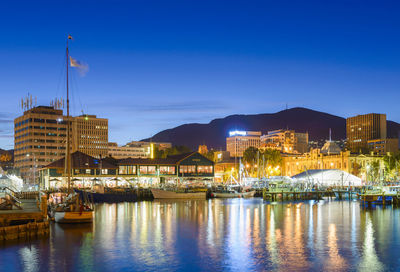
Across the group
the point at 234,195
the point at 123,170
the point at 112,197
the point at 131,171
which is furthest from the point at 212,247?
the point at 123,170

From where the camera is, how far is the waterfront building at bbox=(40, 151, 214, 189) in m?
130

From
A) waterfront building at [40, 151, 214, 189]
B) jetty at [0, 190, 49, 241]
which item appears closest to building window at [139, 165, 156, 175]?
waterfront building at [40, 151, 214, 189]

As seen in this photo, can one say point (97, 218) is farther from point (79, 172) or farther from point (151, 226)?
point (79, 172)

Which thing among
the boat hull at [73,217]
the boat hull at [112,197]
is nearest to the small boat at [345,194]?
the boat hull at [112,197]

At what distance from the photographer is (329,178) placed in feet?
460

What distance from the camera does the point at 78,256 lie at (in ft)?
127

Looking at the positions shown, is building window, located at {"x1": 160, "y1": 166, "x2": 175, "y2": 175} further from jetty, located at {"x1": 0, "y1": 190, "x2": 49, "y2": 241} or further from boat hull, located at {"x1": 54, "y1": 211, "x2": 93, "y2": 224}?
jetty, located at {"x1": 0, "y1": 190, "x2": 49, "y2": 241}

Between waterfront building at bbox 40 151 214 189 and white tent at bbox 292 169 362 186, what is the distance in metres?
28.0

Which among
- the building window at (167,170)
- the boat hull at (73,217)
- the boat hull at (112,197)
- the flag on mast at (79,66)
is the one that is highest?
the flag on mast at (79,66)

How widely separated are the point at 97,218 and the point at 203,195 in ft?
184

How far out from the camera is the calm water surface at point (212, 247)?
35469mm

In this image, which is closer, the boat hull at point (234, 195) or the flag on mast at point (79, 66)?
the flag on mast at point (79, 66)

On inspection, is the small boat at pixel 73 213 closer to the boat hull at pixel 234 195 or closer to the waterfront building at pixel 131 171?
the waterfront building at pixel 131 171

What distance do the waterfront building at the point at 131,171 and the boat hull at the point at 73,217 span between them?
239 feet
